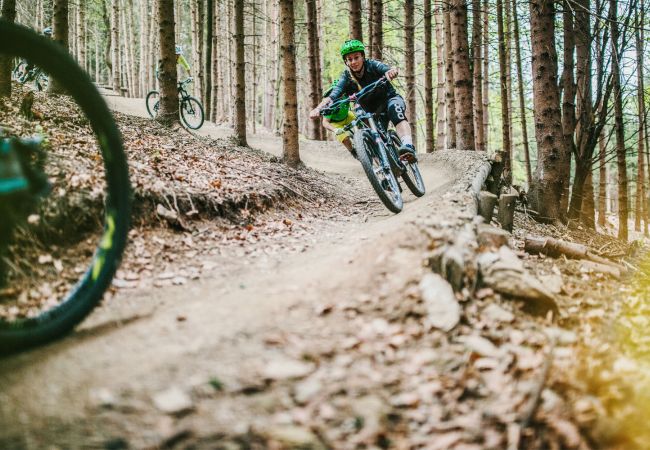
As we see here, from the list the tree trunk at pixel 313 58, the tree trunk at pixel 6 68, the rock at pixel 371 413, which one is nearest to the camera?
the rock at pixel 371 413

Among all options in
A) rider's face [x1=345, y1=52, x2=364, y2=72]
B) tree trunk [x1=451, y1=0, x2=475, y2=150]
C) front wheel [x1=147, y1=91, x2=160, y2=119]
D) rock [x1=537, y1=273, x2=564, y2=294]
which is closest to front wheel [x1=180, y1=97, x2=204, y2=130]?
front wheel [x1=147, y1=91, x2=160, y2=119]

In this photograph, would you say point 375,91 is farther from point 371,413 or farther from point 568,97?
point 568,97

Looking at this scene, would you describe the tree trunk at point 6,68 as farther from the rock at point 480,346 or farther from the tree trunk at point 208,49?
the tree trunk at point 208,49

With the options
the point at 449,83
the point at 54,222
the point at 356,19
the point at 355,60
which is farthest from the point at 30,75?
the point at 449,83

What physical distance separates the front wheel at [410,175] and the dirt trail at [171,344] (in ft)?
10.8

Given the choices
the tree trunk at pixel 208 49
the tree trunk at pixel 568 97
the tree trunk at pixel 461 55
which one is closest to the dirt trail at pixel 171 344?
the tree trunk at pixel 568 97

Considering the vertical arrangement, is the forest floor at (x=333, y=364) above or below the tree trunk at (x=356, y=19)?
below

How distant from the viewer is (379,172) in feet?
19.7

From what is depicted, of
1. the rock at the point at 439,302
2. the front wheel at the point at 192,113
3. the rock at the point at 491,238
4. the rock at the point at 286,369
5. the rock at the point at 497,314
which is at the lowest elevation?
the rock at the point at 286,369

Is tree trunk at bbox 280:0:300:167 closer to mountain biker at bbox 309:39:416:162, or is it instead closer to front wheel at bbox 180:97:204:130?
mountain biker at bbox 309:39:416:162

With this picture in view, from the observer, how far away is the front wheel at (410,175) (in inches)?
262

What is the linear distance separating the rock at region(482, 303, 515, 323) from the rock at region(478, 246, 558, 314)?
0.60 ft

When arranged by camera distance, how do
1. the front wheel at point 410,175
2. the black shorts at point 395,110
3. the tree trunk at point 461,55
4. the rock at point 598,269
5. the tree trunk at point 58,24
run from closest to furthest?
the rock at point 598,269, the black shorts at point 395,110, the front wheel at point 410,175, the tree trunk at point 58,24, the tree trunk at point 461,55

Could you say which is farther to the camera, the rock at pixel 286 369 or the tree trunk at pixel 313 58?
the tree trunk at pixel 313 58
